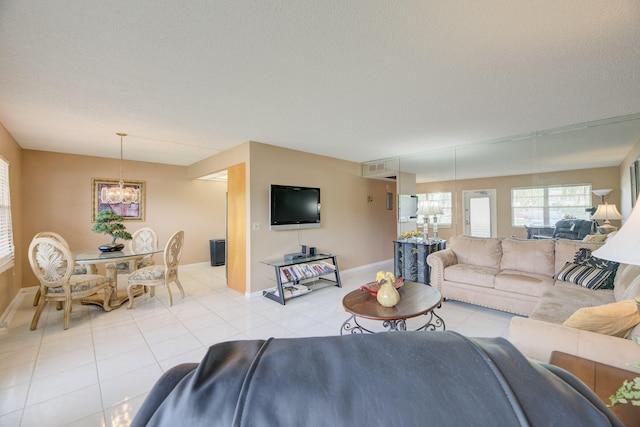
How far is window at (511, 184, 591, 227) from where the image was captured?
12.0 feet

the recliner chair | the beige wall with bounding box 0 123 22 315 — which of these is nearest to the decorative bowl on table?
the recliner chair

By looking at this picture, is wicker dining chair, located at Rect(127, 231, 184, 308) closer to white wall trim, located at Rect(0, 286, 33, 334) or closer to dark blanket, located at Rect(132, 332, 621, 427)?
white wall trim, located at Rect(0, 286, 33, 334)

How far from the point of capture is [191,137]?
3857 millimetres

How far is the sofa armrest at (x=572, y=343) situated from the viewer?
Answer: 1295mm

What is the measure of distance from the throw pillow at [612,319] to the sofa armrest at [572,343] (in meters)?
0.11

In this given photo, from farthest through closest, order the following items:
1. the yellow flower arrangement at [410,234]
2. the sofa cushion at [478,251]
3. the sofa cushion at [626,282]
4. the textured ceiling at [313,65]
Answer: the yellow flower arrangement at [410,234], the sofa cushion at [478,251], the sofa cushion at [626,282], the textured ceiling at [313,65]

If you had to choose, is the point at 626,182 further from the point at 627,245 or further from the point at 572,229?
the point at 627,245

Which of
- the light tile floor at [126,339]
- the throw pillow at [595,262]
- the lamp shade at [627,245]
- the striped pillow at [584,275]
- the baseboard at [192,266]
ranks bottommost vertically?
the light tile floor at [126,339]

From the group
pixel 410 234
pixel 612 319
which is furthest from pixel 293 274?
pixel 612 319

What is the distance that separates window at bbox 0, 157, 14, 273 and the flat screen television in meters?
3.30

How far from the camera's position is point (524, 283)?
10.1 feet

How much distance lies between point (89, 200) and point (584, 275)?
7535 mm

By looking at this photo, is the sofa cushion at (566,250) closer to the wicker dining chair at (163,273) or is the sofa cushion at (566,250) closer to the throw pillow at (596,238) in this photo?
the throw pillow at (596,238)

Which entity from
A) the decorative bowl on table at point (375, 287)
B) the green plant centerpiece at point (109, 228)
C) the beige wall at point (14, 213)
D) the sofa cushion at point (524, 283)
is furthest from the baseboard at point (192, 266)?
the sofa cushion at point (524, 283)
